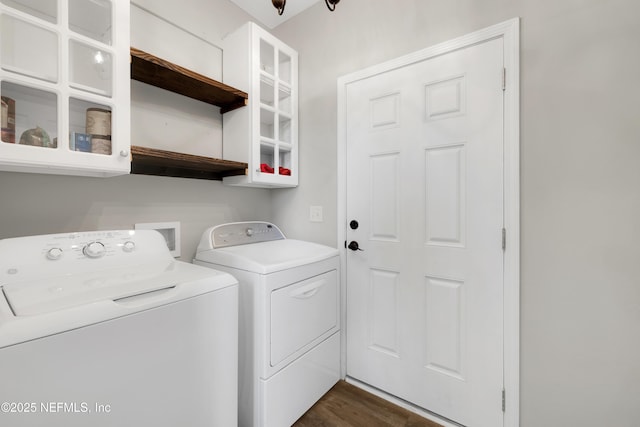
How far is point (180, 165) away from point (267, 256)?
74 cm

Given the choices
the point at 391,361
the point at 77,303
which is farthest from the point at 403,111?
the point at 77,303

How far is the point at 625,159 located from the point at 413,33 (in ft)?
3.96

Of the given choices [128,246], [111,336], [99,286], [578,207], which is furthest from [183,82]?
[578,207]

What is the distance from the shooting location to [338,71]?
1899mm

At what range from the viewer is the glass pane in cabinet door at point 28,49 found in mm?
923

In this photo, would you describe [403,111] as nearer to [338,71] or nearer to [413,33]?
[413,33]

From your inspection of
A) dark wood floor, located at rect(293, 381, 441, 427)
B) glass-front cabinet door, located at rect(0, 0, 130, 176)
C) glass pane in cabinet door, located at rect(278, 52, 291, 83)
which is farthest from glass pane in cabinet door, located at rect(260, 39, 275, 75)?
dark wood floor, located at rect(293, 381, 441, 427)

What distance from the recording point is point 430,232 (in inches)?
60.5

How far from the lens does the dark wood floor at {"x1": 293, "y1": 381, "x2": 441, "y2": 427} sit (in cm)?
149

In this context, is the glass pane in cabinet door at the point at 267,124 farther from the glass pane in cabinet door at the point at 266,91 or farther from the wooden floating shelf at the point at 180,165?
the wooden floating shelf at the point at 180,165

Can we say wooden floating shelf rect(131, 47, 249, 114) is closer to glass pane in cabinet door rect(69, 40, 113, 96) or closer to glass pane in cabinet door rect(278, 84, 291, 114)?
glass pane in cabinet door rect(69, 40, 113, 96)

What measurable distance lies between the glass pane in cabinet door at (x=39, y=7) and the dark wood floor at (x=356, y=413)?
217 centimetres

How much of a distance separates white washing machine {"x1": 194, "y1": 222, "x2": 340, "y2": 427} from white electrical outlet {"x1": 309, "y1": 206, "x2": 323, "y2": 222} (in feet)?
0.93

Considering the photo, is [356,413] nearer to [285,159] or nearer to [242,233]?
[242,233]
